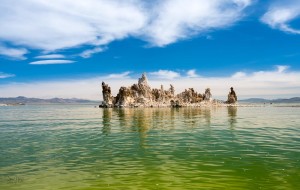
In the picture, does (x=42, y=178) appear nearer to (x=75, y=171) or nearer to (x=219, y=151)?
(x=75, y=171)

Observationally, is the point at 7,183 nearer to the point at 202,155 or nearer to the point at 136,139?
the point at 202,155

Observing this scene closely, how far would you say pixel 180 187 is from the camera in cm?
1928

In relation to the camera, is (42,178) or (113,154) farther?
(113,154)

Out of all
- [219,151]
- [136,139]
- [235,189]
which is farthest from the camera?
[136,139]

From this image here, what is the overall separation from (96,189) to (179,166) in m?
7.74

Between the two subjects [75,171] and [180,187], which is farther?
[75,171]

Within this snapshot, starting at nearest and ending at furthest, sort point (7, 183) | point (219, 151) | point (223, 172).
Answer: point (7, 183) → point (223, 172) → point (219, 151)

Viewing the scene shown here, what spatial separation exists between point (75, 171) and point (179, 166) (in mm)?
7865

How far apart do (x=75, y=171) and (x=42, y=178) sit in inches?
101

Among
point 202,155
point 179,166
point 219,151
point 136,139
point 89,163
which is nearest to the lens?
point 179,166

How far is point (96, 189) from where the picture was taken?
1914 cm

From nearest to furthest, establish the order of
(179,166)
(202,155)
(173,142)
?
(179,166)
(202,155)
(173,142)

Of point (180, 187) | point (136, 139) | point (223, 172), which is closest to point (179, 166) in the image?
point (223, 172)

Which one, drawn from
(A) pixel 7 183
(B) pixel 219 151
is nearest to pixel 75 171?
(A) pixel 7 183
